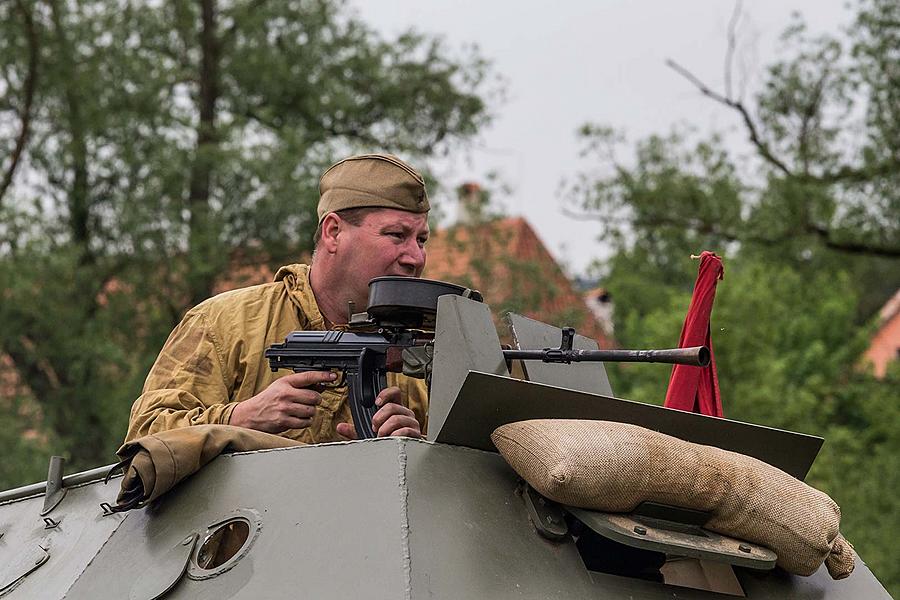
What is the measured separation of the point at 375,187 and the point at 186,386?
900 millimetres

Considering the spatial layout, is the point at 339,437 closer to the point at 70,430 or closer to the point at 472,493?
the point at 472,493

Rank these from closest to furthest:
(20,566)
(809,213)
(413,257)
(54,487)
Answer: (20,566)
(54,487)
(413,257)
(809,213)

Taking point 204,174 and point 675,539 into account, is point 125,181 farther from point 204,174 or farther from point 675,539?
point 675,539

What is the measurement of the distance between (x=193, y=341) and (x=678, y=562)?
1.46 metres

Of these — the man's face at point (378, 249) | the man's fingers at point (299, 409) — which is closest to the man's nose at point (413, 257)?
the man's face at point (378, 249)

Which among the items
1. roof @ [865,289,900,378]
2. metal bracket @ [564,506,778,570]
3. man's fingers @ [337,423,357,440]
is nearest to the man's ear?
man's fingers @ [337,423,357,440]

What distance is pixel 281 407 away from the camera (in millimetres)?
3596

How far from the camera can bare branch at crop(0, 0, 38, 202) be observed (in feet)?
54.1

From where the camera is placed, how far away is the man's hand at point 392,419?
3432 millimetres

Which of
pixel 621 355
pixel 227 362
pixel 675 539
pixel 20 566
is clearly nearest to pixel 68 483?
pixel 20 566

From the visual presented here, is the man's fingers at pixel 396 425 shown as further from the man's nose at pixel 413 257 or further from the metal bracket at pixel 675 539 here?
the man's nose at pixel 413 257

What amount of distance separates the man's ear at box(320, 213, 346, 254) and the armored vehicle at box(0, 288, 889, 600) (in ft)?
3.12

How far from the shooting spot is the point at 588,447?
296 centimetres

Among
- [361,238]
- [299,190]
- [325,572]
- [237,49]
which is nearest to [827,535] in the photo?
[325,572]
